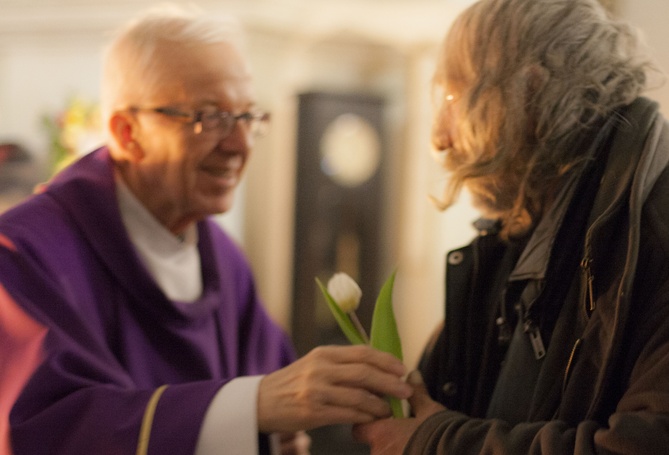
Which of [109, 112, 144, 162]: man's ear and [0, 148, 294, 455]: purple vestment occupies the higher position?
[109, 112, 144, 162]: man's ear

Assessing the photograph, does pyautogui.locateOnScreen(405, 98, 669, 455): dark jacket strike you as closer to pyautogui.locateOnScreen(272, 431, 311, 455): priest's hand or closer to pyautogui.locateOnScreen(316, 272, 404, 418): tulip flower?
pyautogui.locateOnScreen(316, 272, 404, 418): tulip flower

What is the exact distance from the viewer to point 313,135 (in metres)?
4.36

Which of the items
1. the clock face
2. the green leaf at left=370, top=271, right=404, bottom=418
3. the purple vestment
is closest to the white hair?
the purple vestment

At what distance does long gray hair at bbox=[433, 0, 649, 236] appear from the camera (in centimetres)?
105

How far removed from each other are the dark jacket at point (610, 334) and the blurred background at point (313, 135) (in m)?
3.06

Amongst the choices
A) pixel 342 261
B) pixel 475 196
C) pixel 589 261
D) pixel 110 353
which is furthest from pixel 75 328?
pixel 342 261

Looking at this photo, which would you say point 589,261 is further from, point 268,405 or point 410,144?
point 410,144

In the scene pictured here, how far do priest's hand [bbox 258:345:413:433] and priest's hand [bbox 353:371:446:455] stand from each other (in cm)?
2

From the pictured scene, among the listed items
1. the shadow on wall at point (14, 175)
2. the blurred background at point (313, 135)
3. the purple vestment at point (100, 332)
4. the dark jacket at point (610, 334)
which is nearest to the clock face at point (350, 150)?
the blurred background at point (313, 135)

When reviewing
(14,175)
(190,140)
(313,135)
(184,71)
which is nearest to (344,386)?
(190,140)

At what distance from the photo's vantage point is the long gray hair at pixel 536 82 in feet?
3.44

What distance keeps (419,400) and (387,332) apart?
119 mm

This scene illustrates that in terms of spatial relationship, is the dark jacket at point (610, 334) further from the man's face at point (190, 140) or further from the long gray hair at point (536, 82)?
the man's face at point (190, 140)

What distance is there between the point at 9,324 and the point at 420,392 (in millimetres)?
746
